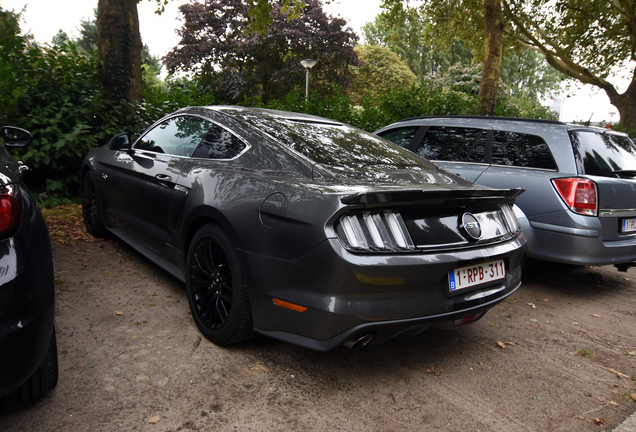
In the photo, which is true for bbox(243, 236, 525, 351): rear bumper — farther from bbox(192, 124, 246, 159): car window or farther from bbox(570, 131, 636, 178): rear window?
bbox(570, 131, 636, 178): rear window

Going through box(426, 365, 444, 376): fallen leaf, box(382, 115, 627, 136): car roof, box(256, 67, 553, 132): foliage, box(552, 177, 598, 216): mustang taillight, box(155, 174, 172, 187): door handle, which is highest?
box(256, 67, 553, 132): foliage

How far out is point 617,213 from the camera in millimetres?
4164

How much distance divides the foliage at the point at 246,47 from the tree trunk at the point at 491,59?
16.8 meters

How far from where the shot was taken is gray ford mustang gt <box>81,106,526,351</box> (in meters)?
2.26

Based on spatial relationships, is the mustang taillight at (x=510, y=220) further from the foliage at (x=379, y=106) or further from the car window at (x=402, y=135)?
the foliage at (x=379, y=106)

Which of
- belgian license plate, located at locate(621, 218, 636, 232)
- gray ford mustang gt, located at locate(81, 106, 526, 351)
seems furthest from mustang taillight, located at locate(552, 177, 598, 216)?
gray ford mustang gt, located at locate(81, 106, 526, 351)

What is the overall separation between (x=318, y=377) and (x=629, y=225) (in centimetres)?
342

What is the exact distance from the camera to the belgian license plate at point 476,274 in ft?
8.14

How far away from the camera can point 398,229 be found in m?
2.34

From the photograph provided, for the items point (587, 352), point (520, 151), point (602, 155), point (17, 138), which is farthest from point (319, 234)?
point (602, 155)

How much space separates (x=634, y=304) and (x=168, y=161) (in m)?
4.41

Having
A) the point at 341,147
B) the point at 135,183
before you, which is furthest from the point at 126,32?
the point at 341,147

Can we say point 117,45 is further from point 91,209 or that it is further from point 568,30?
point 568,30

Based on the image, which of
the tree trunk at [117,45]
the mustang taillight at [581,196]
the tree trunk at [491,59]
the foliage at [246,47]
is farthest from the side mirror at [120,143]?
the foliage at [246,47]
